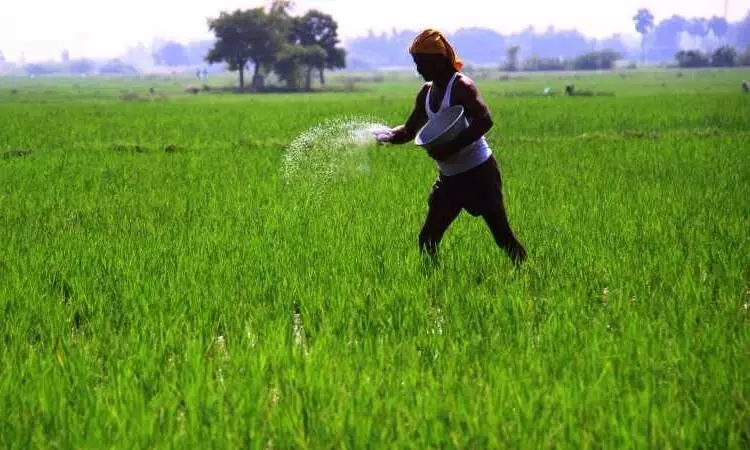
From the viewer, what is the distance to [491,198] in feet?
11.7

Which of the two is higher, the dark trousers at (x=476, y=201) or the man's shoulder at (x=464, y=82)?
the man's shoulder at (x=464, y=82)

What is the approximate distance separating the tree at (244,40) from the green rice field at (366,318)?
52.1 m

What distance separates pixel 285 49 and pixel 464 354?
5481 centimetres

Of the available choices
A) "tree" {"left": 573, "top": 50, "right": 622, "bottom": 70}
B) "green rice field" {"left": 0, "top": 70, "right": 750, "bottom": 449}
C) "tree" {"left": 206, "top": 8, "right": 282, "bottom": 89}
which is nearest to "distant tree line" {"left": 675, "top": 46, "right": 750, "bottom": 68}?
"tree" {"left": 573, "top": 50, "right": 622, "bottom": 70}

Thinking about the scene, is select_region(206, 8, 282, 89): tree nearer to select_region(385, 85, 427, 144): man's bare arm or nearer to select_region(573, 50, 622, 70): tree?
select_region(385, 85, 427, 144): man's bare arm

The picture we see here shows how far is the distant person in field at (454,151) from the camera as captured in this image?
3367 millimetres

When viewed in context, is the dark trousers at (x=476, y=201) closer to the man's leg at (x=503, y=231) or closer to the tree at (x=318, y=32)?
the man's leg at (x=503, y=231)

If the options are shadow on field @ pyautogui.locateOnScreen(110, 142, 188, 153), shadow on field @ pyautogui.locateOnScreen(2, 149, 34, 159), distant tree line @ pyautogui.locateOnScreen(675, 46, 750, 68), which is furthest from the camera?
distant tree line @ pyautogui.locateOnScreen(675, 46, 750, 68)

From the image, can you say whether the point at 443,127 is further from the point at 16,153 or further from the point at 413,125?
the point at 16,153

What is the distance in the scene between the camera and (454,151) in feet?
11.1

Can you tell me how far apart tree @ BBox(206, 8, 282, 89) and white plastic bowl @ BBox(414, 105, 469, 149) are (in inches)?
2175

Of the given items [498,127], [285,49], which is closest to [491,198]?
[498,127]

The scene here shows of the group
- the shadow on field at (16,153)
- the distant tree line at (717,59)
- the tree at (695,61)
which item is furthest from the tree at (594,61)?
the shadow on field at (16,153)

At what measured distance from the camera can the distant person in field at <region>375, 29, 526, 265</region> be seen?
3.37 metres
